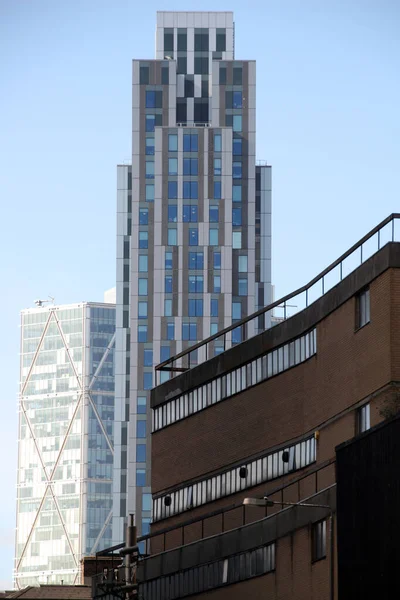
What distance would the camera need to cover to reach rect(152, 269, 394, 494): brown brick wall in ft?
221

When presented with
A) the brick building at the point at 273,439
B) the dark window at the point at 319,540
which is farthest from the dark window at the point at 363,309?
the dark window at the point at 319,540

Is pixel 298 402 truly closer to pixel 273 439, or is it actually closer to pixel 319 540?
pixel 273 439

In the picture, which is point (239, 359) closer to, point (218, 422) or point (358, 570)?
point (218, 422)

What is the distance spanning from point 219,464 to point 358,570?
31053mm

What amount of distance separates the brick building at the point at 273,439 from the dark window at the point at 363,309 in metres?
0.06

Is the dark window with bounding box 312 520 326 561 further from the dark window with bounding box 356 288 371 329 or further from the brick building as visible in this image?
the dark window with bounding box 356 288 371 329

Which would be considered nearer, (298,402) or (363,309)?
(363,309)

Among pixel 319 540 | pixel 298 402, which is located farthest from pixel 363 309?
pixel 319 540

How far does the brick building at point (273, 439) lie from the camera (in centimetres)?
6738

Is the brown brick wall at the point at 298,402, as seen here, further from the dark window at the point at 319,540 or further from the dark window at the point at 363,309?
the dark window at the point at 319,540

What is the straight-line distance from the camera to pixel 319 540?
67.4 m

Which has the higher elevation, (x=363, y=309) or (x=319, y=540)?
(x=363, y=309)

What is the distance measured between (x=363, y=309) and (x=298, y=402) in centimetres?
1013

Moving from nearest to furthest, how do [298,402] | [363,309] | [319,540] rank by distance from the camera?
[319,540] < [363,309] < [298,402]
